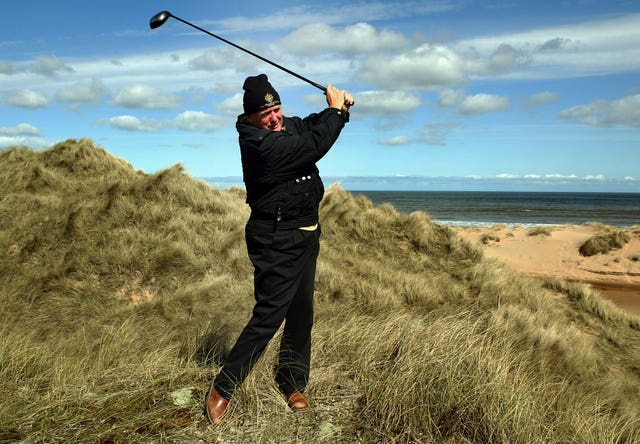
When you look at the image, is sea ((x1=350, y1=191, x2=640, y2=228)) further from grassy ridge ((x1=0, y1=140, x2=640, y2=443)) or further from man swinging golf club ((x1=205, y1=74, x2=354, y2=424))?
man swinging golf club ((x1=205, y1=74, x2=354, y2=424))

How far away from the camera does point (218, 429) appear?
2918 millimetres

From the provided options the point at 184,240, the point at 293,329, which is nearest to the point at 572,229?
the point at 184,240

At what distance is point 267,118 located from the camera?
121 inches

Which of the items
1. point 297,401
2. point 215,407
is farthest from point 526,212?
point 215,407

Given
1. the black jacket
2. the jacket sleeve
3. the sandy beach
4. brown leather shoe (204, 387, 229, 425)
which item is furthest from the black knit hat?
the sandy beach

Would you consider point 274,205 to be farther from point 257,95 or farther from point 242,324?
point 242,324

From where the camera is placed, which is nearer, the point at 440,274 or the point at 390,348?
the point at 390,348

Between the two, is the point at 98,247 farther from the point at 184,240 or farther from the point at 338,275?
the point at 338,275

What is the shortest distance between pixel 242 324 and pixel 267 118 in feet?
10.9

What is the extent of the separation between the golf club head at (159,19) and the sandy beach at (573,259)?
331 inches

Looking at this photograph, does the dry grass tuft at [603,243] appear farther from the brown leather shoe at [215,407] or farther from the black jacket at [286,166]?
the brown leather shoe at [215,407]

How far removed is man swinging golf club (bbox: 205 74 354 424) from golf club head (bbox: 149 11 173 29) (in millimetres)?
1749

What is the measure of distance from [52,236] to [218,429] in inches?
265

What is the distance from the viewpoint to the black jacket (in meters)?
2.86
